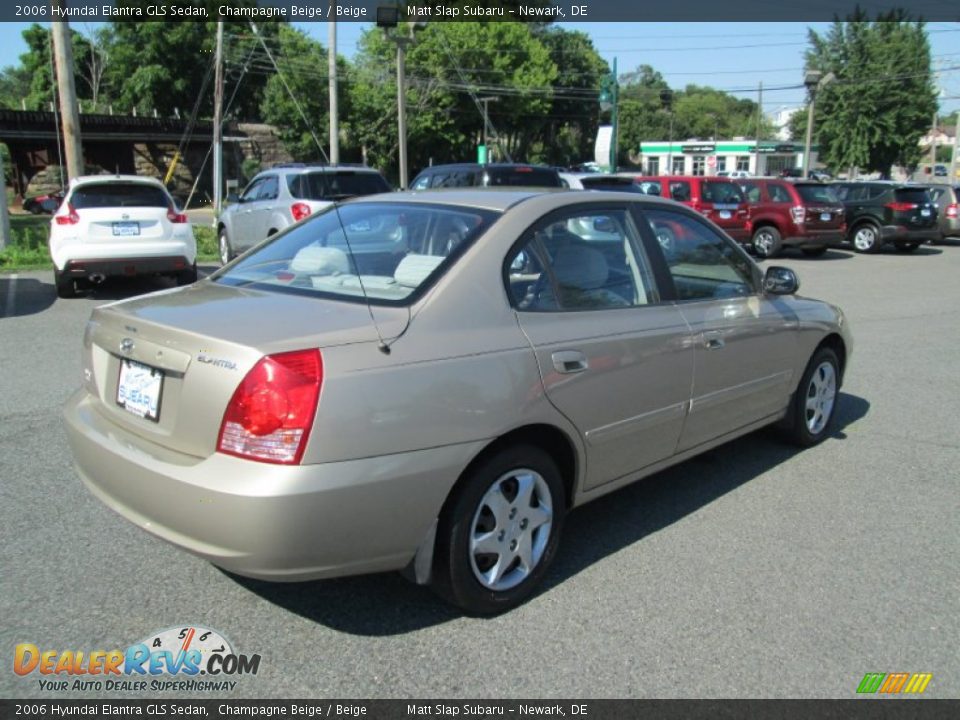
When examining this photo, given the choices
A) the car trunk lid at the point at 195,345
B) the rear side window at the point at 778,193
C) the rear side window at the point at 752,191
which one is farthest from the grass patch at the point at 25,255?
the rear side window at the point at 778,193

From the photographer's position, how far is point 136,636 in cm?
303

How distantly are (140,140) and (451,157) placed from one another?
29.6m

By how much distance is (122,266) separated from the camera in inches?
404

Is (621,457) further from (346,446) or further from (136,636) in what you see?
(136,636)

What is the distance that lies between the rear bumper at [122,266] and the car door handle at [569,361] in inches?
334

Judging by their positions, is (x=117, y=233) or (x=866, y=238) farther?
(x=866, y=238)

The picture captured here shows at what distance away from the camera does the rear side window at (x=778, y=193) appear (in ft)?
60.7

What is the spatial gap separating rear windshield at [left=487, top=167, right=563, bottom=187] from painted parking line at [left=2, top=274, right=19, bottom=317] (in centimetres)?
708

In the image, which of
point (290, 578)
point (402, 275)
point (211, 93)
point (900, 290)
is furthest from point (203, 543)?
point (211, 93)

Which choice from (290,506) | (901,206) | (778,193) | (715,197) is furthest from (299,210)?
(901,206)

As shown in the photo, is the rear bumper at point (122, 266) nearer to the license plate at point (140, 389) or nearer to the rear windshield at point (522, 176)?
the rear windshield at point (522, 176)

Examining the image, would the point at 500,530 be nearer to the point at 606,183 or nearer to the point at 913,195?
the point at 606,183

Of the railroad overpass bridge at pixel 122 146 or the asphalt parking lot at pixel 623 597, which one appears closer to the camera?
the asphalt parking lot at pixel 623 597

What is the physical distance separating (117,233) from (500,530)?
885 cm
